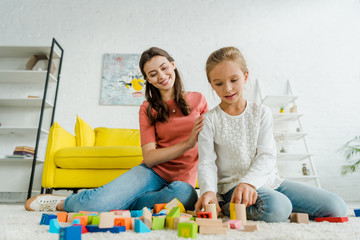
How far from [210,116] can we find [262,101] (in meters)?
2.09

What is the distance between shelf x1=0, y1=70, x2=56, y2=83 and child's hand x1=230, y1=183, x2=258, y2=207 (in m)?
2.80

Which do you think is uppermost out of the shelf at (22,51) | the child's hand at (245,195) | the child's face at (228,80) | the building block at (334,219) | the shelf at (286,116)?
the shelf at (22,51)

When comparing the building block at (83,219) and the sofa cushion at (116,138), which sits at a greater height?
the sofa cushion at (116,138)

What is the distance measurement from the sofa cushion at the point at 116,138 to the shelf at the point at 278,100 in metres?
1.54

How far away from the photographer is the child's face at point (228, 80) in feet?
3.30

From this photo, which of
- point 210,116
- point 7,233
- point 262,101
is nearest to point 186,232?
point 7,233

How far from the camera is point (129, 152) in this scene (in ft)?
6.33

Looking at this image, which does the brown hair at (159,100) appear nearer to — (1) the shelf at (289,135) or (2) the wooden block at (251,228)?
(2) the wooden block at (251,228)

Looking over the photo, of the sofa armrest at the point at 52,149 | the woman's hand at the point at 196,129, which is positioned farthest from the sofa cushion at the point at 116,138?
the woman's hand at the point at 196,129

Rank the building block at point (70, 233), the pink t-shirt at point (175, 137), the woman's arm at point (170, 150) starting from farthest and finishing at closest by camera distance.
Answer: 1. the pink t-shirt at point (175, 137)
2. the woman's arm at point (170, 150)
3. the building block at point (70, 233)

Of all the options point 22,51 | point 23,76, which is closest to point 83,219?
point 23,76

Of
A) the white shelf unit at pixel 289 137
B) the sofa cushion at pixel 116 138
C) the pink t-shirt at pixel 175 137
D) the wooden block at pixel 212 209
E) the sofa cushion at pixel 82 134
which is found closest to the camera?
the wooden block at pixel 212 209

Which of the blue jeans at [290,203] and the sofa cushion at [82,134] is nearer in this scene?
the blue jeans at [290,203]

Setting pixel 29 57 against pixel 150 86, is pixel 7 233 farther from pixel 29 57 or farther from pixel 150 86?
pixel 29 57
